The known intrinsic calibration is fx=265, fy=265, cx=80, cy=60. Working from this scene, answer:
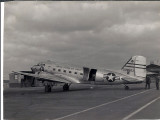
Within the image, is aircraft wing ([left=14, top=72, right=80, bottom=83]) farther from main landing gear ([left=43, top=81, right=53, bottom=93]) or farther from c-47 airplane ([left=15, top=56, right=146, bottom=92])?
main landing gear ([left=43, top=81, right=53, bottom=93])

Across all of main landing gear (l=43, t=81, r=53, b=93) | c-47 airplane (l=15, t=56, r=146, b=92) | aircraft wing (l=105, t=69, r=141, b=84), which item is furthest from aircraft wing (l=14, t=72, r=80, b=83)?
aircraft wing (l=105, t=69, r=141, b=84)

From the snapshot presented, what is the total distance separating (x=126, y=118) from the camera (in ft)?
25.6

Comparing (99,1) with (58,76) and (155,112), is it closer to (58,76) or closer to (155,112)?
(155,112)

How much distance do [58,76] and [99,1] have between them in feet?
37.1

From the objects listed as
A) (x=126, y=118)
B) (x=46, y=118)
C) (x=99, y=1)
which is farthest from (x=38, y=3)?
(x=126, y=118)

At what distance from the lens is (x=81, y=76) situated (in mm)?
19734

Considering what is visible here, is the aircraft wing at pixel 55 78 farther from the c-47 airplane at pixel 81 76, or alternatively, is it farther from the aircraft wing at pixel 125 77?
the aircraft wing at pixel 125 77

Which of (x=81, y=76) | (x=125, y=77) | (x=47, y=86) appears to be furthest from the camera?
(x=81, y=76)

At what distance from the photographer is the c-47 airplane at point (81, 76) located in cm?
1845

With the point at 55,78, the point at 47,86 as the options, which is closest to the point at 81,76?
the point at 55,78

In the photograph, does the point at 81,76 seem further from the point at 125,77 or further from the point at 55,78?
the point at 125,77

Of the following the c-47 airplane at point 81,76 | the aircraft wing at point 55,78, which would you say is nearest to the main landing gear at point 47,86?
the c-47 airplane at point 81,76

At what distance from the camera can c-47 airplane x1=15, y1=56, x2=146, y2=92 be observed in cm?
1845

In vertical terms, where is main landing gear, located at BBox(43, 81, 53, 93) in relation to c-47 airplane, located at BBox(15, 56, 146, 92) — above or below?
below
